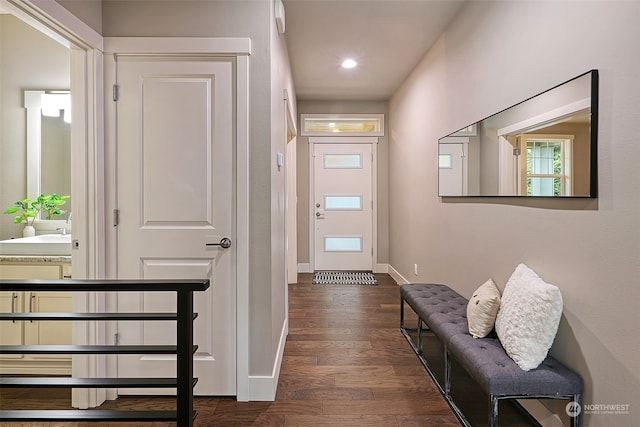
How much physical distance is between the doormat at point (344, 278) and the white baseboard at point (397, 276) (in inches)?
11.2

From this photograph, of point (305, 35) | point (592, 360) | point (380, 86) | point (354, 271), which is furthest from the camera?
point (354, 271)

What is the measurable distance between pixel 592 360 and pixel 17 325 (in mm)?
3066

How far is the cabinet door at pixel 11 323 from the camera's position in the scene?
2381mm

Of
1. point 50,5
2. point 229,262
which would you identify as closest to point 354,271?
point 229,262

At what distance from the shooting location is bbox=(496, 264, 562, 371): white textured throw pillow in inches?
66.1

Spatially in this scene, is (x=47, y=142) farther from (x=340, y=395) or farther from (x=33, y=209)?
(x=340, y=395)

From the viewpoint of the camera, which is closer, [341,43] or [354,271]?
[341,43]

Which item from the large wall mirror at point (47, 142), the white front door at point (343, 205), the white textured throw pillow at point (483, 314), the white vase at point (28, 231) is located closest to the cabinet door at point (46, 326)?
the white vase at point (28, 231)

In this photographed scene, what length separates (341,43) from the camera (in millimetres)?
3662

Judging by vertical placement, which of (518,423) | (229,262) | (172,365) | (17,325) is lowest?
(518,423)

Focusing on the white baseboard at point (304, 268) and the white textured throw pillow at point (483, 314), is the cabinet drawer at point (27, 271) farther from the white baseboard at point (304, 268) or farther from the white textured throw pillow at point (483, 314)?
the white baseboard at point (304, 268)

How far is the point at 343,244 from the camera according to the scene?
605cm

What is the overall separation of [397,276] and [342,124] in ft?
8.14

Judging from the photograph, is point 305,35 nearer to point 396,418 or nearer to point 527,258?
point 527,258
